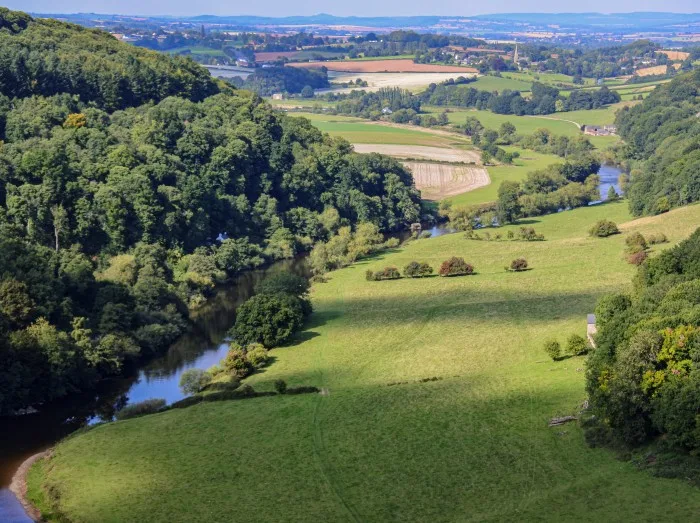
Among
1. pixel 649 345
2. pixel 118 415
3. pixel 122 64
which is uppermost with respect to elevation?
pixel 122 64

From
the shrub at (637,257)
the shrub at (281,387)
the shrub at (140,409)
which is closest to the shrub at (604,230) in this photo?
the shrub at (637,257)

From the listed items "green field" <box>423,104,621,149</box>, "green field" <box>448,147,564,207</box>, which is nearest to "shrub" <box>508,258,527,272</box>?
"green field" <box>448,147,564,207</box>

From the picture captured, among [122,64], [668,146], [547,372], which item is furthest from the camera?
[668,146]

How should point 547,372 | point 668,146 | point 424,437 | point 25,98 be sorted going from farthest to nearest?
point 668,146 → point 25,98 → point 547,372 → point 424,437

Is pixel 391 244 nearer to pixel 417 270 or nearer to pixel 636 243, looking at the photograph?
pixel 417 270

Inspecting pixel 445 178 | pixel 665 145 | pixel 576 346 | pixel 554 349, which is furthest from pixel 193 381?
pixel 665 145

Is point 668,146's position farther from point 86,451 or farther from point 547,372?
point 86,451

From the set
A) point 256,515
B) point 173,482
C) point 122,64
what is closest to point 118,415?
point 173,482
